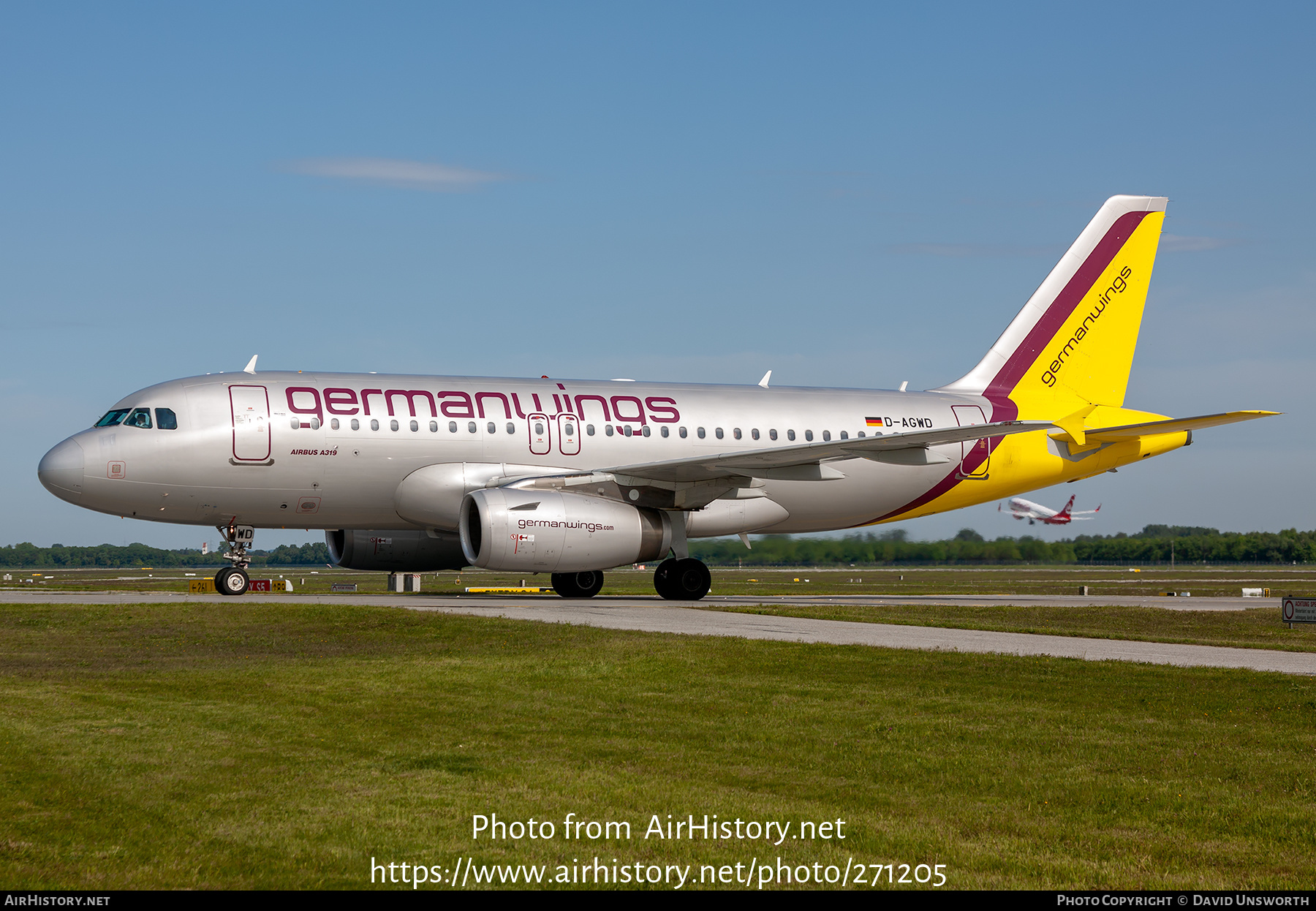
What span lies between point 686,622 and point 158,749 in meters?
12.3

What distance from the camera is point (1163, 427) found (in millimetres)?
30219

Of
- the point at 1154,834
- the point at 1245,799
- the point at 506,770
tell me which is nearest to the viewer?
the point at 1154,834

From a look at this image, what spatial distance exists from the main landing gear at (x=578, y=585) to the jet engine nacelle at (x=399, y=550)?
2.44 meters

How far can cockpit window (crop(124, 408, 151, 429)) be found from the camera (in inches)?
1030

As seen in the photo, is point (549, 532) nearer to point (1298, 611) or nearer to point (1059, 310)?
point (1298, 611)

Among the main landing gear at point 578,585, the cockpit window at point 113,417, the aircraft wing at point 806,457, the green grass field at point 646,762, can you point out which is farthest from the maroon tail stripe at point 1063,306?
the cockpit window at point 113,417

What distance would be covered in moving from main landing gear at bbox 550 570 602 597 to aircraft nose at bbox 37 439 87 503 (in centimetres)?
1083

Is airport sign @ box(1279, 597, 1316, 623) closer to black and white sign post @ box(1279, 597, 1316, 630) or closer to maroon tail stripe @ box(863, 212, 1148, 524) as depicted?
black and white sign post @ box(1279, 597, 1316, 630)

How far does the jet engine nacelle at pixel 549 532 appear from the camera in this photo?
24891mm

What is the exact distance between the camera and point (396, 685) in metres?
13.7

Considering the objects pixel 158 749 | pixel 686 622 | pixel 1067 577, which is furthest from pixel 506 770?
pixel 1067 577

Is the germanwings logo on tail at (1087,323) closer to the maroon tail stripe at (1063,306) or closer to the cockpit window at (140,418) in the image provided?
the maroon tail stripe at (1063,306)

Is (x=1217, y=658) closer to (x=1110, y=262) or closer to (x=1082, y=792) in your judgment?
(x=1082, y=792)

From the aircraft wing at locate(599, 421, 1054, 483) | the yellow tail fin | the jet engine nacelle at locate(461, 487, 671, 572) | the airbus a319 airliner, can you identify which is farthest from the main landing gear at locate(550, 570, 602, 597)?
the yellow tail fin
